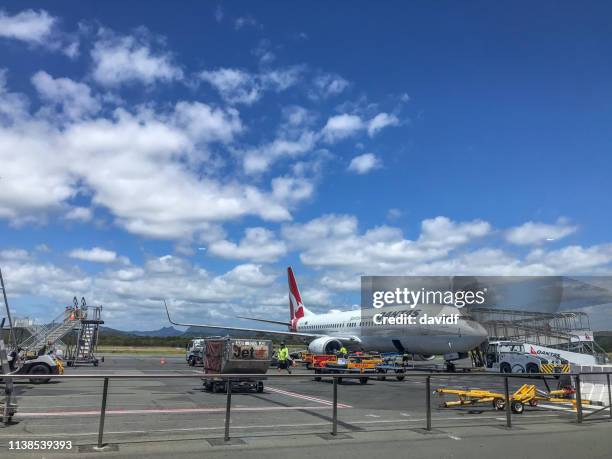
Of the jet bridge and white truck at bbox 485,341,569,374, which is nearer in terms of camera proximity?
white truck at bbox 485,341,569,374

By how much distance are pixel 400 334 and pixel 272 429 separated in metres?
26.1

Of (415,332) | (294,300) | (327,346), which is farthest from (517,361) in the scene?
(294,300)

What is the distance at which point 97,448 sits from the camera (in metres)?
8.77

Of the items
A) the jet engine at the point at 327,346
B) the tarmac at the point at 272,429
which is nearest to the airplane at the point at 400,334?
the jet engine at the point at 327,346

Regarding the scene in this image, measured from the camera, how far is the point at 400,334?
3575 cm

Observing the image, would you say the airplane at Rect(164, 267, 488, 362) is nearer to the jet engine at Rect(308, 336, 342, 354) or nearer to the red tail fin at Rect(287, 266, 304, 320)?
the jet engine at Rect(308, 336, 342, 354)

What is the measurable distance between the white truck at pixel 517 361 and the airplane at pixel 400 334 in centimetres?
189

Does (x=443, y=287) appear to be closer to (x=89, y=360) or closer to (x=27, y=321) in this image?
(x=89, y=360)

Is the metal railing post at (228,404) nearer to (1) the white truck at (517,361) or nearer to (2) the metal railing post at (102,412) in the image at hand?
(2) the metal railing post at (102,412)

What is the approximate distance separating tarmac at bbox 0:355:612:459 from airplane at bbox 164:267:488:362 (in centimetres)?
1891

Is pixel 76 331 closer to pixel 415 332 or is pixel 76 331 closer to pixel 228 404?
pixel 415 332

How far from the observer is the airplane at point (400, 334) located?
32.3 meters

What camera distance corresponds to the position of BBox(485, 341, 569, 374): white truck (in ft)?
96.0

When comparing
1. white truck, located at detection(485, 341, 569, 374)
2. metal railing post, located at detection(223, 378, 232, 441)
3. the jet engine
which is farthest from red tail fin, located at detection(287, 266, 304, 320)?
metal railing post, located at detection(223, 378, 232, 441)
